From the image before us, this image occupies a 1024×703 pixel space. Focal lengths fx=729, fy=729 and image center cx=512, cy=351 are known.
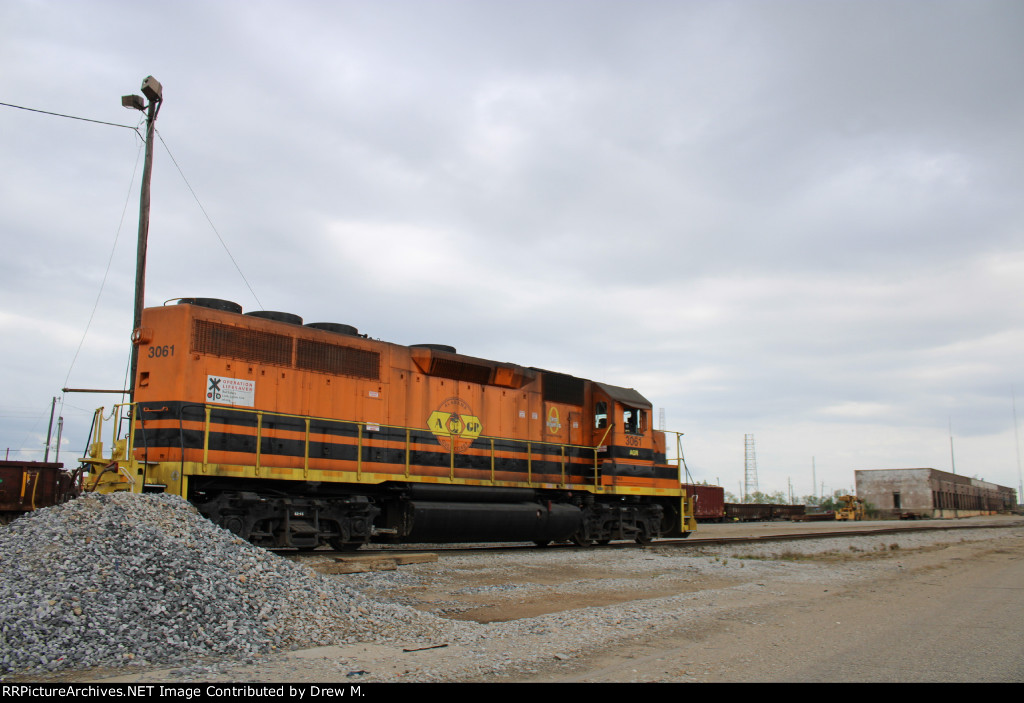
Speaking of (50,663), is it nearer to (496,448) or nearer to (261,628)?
(261,628)

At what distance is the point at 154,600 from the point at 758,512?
167 feet

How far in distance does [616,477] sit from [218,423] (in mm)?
10448

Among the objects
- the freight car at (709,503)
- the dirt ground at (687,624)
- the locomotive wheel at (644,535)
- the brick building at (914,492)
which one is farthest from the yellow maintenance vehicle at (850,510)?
the dirt ground at (687,624)

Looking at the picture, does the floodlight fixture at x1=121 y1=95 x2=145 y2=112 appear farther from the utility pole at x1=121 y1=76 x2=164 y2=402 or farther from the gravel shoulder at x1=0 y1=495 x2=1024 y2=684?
the gravel shoulder at x1=0 y1=495 x2=1024 y2=684

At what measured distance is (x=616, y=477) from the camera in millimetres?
19156

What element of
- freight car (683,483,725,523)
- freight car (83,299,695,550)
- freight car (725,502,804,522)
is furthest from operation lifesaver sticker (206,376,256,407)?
freight car (725,502,804,522)

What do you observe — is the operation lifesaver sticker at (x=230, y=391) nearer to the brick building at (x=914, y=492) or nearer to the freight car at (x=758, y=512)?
the freight car at (x=758, y=512)

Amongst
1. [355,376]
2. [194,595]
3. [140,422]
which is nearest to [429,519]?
[355,376]

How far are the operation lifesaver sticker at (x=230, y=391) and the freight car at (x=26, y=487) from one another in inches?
385

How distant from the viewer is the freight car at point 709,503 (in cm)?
4419

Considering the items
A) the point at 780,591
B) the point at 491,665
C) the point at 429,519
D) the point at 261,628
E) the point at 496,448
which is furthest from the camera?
the point at 496,448

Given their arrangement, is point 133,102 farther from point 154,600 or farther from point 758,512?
point 758,512

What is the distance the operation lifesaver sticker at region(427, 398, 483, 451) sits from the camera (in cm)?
1598

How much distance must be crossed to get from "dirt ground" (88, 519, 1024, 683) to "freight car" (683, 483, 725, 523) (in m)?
29.2
